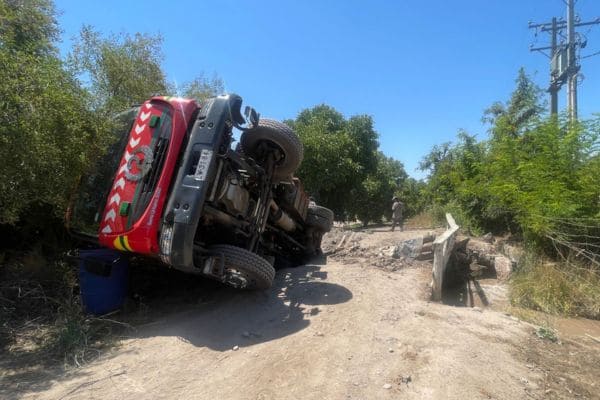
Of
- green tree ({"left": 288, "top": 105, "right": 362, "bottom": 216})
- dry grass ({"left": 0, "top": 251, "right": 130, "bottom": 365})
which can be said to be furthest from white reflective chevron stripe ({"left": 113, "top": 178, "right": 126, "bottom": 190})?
green tree ({"left": 288, "top": 105, "right": 362, "bottom": 216})

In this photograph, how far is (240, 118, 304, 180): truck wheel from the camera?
463 cm

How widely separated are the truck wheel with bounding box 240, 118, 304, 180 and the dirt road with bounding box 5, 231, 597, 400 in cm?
146

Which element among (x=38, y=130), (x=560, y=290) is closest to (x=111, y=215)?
(x=38, y=130)

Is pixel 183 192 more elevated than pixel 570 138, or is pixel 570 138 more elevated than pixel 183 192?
pixel 570 138

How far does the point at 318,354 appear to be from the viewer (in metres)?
3.22

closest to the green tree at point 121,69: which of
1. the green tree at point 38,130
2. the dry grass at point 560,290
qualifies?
the green tree at point 38,130

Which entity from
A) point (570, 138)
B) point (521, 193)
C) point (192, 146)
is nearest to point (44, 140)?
point (192, 146)

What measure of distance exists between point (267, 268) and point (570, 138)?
5993 mm

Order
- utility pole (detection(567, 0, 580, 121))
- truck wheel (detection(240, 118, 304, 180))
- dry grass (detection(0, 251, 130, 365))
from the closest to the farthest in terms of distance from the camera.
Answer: dry grass (detection(0, 251, 130, 365)) < truck wheel (detection(240, 118, 304, 180)) < utility pole (detection(567, 0, 580, 121))

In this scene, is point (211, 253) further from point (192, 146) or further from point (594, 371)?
point (594, 371)

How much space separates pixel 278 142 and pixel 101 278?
7.88 feet

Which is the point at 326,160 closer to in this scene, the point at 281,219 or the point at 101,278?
the point at 281,219

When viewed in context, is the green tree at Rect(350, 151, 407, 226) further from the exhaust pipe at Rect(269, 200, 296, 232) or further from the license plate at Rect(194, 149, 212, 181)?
the license plate at Rect(194, 149, 212, 181)

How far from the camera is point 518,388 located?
275cm
